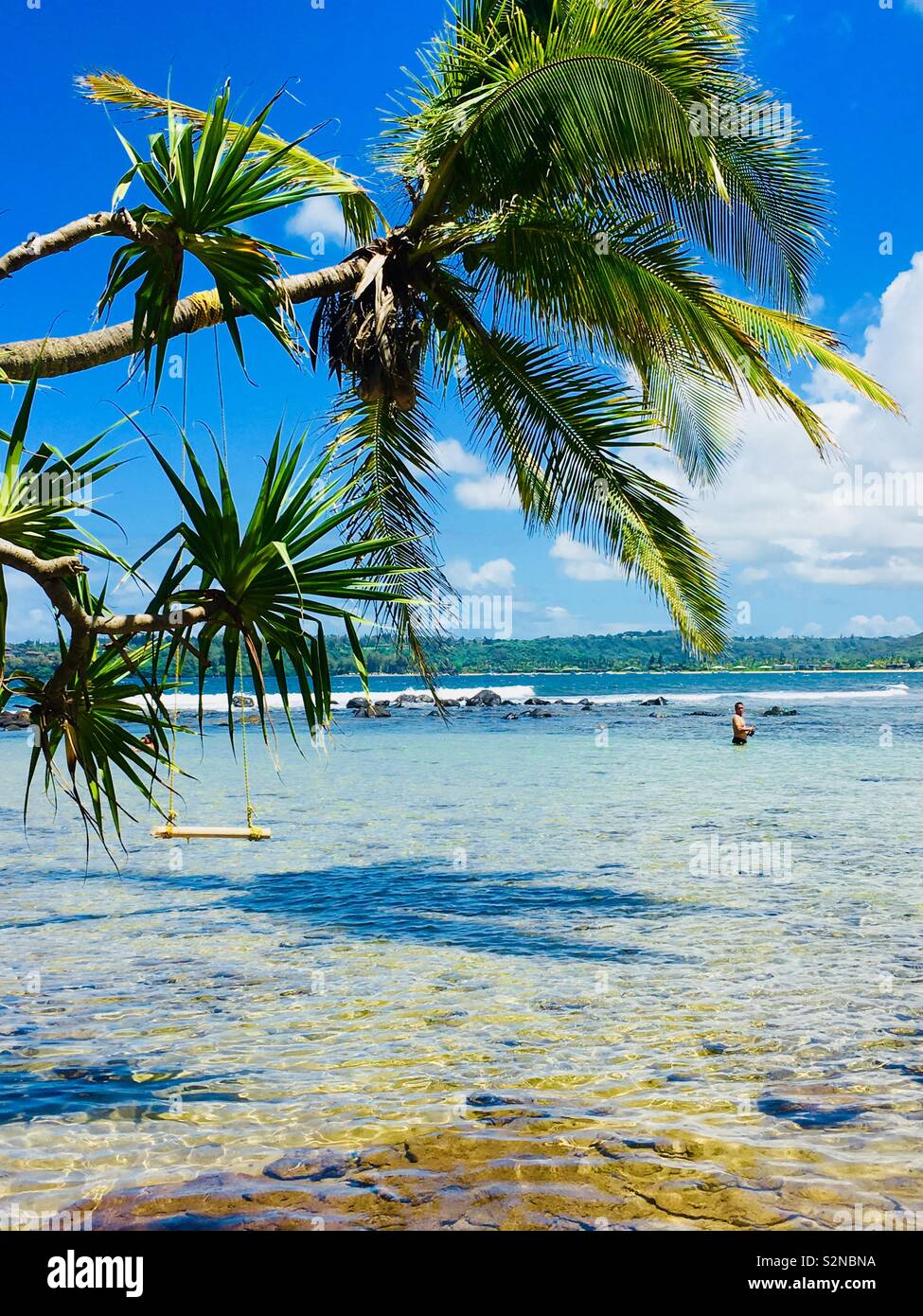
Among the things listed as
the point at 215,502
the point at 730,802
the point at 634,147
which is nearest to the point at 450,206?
the point at 634,147

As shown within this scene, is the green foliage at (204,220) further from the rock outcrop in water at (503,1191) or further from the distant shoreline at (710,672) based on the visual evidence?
the distant shoreline at (710,672)

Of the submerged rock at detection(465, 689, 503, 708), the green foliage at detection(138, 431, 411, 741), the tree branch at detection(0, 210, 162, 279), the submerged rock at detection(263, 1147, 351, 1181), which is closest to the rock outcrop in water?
the submerged rock at detection(263, 1147, 351, 1181)


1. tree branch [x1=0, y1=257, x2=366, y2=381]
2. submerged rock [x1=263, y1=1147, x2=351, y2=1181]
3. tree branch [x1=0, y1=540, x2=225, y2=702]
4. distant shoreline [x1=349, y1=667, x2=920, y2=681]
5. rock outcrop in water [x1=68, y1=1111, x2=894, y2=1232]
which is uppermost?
tree branch [x1=0, y1=257, x2=366, y2=381]

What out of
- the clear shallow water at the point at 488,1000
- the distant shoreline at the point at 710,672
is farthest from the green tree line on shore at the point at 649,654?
the clear shallow water at the point at 488,1000

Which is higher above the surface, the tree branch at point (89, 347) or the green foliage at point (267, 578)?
the tree branch at point (89, 347)

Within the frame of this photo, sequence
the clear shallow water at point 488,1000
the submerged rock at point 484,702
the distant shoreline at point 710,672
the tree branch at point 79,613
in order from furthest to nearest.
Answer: the distant shoreline at point 710,672, the submerged rock at point 484,702, the clear shallow water at point 488,1000, the tree branch at point 79,613

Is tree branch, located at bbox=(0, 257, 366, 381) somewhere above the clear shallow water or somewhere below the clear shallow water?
above

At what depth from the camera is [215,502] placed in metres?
4.52

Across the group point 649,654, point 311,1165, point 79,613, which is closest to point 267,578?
point 79,613

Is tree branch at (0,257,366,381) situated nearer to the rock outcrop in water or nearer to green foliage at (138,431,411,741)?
green foliage at (138,431,411,741)

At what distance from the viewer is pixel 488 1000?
26.3 ft

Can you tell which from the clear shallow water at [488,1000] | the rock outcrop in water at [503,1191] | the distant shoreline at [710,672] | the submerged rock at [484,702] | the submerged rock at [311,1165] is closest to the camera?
the rock outcrop in water at [503,1191]

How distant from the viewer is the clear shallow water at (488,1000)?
17.2 feet

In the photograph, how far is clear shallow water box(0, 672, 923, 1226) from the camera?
5.23 m
